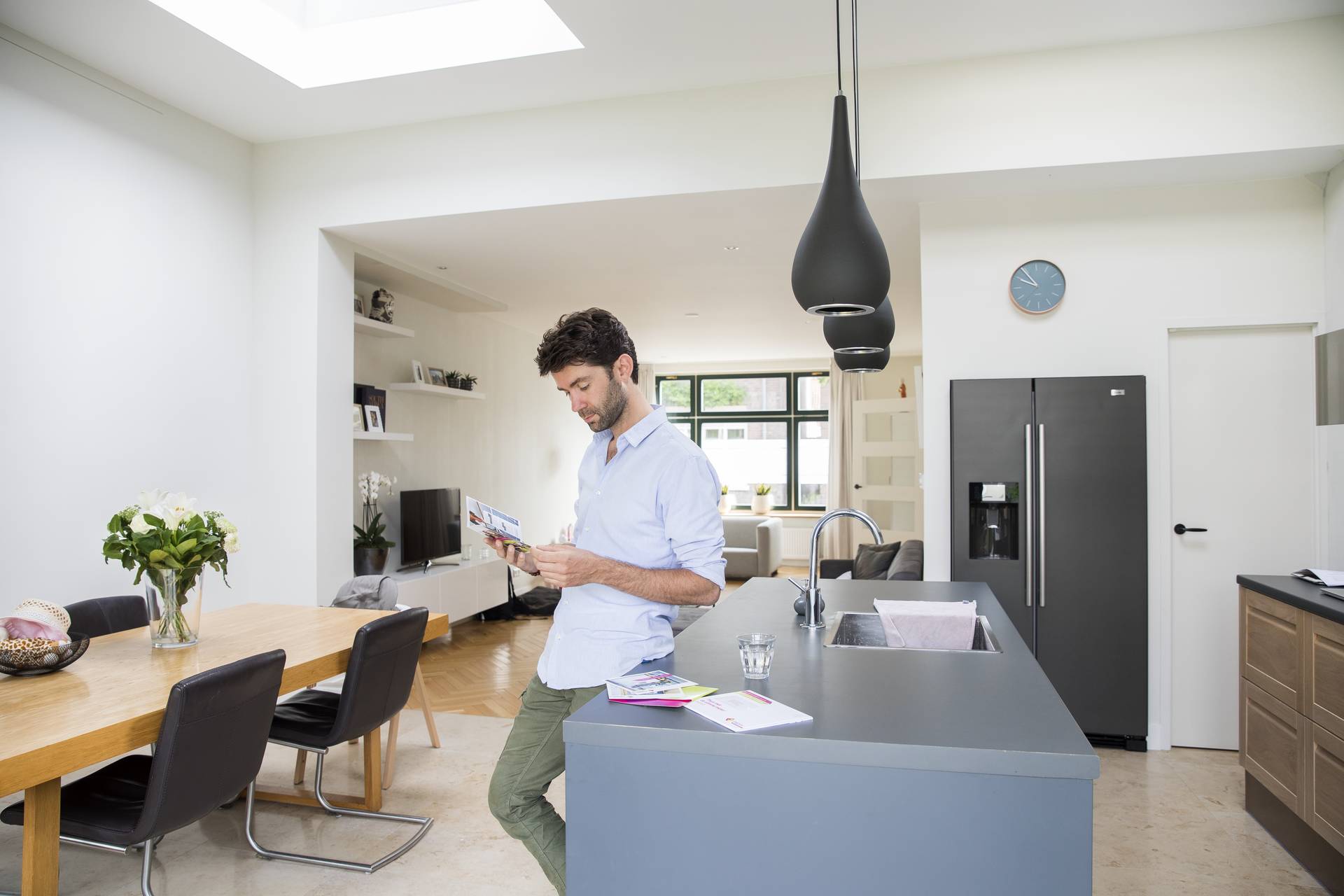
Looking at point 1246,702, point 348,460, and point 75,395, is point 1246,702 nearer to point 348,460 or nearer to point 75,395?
point 348,460

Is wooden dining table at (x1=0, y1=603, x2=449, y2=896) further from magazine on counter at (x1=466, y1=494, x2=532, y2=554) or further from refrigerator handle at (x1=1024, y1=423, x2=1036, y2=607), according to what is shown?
refrigerator handle at (x1=1024, y1=423, x2=1036, y2=607)

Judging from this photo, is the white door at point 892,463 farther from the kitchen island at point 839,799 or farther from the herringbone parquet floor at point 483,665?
the kitchen island at point 839,799

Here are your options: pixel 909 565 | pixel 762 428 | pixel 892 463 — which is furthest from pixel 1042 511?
pixel 762 428

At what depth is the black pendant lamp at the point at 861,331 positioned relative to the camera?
3049mm

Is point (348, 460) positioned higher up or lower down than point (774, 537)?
higher up

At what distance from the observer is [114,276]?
3.86m

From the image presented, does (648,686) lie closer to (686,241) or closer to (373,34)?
(373,34)

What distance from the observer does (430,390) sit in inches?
242

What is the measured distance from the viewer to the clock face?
4047 millimetres

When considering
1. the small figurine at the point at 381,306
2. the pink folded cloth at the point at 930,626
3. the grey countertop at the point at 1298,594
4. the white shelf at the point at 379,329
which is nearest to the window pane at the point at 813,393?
the white shelf at the point at 379,329

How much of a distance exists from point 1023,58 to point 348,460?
13.0 feet

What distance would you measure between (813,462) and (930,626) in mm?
8704

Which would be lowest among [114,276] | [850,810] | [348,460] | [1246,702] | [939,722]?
[1246,702]

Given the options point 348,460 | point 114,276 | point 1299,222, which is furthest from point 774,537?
point 114,276
